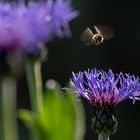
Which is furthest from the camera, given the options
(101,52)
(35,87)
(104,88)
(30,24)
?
(101,52)

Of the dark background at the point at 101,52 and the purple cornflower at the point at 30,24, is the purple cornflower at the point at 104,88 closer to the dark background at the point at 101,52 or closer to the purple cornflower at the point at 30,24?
the purple cornflower at the point at 30,24

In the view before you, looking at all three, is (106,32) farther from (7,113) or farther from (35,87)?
(7,113)

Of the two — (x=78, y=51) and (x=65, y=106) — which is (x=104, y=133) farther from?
(x=78, y=51)

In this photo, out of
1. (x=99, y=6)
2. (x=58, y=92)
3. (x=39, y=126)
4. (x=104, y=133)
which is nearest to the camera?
(x=104, y=133)

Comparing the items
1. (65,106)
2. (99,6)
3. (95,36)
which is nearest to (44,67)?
(99,6)

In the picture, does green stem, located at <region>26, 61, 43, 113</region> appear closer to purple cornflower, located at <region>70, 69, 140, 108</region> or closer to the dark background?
purple cornflower, located at <region>70, 69, 140, 108</region>

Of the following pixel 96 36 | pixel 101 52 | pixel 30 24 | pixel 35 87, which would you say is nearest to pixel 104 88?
pixel 30 24
